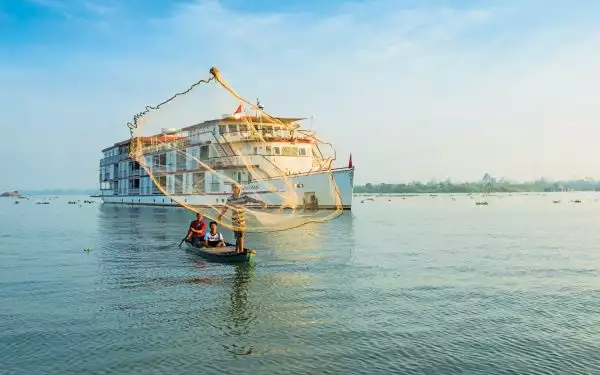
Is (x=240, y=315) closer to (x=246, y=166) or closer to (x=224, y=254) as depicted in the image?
(x=224, y=254)

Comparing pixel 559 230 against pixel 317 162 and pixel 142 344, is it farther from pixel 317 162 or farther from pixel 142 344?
pixel 142 344

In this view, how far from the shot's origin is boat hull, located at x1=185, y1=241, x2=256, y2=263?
22625 mm

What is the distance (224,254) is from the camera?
23.2 m

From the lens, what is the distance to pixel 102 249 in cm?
3047

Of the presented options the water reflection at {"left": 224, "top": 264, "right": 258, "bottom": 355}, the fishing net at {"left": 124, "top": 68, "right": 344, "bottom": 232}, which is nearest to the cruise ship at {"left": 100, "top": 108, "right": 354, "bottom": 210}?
the fishing net at {"left": 124, "top": 68, "right": 344, "bottom": 232}

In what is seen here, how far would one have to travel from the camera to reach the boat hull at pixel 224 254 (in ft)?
74.2

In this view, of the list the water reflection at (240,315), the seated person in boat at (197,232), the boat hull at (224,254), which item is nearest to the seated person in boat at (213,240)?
the boat hull at (224,254)

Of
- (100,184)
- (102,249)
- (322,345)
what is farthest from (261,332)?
(100,184)

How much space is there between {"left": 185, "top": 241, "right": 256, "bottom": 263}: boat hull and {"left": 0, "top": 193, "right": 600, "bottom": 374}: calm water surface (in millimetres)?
391

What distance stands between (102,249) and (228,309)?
57.0ft

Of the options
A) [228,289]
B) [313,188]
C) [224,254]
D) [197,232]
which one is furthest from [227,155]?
[228,289]

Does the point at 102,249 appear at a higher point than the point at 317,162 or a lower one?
lower

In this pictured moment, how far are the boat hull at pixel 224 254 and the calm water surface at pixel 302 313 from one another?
0.39 metres

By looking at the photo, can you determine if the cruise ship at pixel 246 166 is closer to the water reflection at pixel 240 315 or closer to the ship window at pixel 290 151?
the ship window at pixel 290 151
